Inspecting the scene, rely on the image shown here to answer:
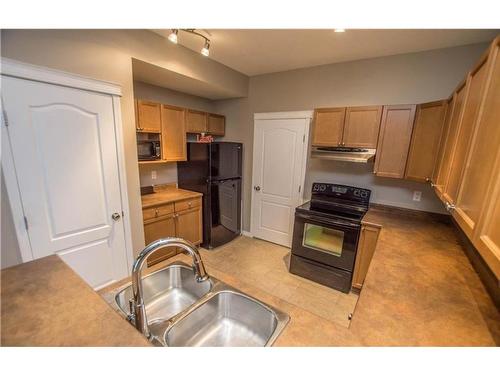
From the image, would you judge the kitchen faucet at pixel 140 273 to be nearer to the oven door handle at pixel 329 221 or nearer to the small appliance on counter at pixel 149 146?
the oven door handle at pixel 329 221

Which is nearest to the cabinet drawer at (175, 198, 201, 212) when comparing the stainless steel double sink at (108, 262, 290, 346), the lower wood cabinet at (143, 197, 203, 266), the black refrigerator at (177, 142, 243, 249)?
the lower wood cabinet at (143, 197, 203, 266)

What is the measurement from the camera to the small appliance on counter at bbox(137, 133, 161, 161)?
8.94ft

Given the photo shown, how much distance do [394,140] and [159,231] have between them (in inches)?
114

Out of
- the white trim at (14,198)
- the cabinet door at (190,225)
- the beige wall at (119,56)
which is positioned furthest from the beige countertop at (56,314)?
the cabinet door at (190,225)

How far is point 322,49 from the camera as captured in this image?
229 centimetres

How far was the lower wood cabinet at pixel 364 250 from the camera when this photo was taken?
209 cm

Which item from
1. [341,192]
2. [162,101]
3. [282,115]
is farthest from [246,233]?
[162,101]

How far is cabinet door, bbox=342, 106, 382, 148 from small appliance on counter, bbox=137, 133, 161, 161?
7.71 feet

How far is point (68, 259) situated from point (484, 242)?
8.51 ft

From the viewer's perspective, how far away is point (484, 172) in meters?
0.83

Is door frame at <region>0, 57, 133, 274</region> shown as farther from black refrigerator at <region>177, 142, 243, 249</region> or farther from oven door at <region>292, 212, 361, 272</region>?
oven door at <region>292, 212, 361, 272</region>

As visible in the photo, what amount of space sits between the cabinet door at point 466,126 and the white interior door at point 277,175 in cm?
181
